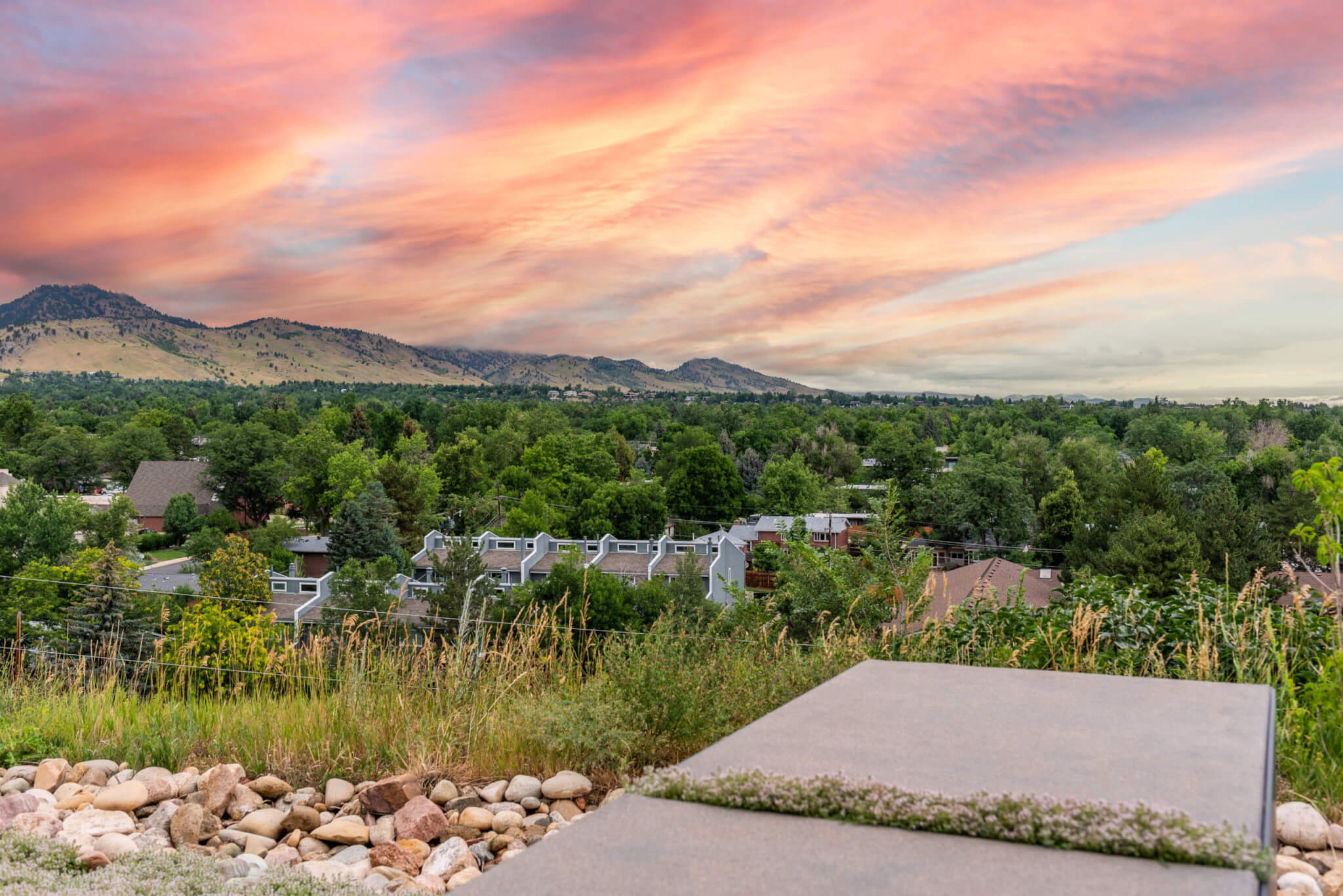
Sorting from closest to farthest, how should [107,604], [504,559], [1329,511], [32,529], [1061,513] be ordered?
1. [1329,511]
2. [107,604]
3. [32,529]
4. [504,559]
5. [1061,513]

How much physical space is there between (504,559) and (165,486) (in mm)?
34181

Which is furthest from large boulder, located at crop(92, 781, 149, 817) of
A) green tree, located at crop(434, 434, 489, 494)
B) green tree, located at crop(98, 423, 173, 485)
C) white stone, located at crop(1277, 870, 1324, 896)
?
green tree, located at crop(98, 423, 173, 485)

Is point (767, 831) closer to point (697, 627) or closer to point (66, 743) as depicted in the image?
point (697, 627)

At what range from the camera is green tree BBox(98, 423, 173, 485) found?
215ft

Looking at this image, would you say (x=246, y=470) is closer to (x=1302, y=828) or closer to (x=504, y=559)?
(x=504, y=559)

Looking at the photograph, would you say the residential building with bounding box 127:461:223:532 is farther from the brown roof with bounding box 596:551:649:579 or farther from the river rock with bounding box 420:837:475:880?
the river rock with bounding box 420:837:475:880

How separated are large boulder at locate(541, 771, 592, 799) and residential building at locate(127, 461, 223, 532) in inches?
2276

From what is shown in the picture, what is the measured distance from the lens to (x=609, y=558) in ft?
123

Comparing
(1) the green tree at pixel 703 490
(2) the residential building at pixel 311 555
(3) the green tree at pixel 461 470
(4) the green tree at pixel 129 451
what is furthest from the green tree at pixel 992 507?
(4) the green tree at pixel 129 451

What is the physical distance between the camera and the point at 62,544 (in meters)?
28.7

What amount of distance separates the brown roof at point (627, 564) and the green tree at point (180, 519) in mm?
28344

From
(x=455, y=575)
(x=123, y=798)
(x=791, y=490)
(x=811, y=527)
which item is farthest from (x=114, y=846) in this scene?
(x=791, y=490)

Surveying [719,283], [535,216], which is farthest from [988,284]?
[719,283]

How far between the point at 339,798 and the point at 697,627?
2.60 m
